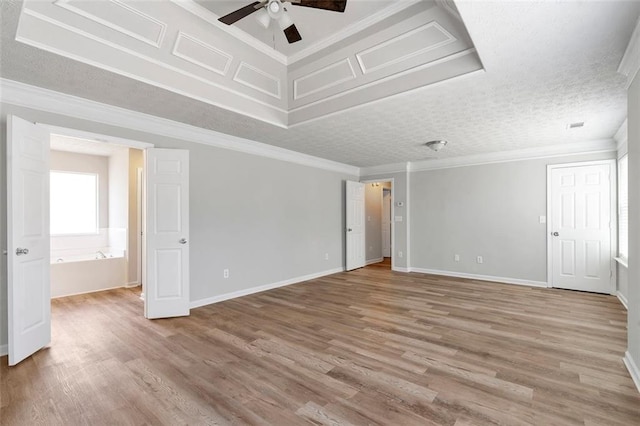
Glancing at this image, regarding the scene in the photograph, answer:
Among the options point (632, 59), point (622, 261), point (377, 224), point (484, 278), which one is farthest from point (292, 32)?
point (377, 224)

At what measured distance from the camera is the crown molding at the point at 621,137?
13.2 feet

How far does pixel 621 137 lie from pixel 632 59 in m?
2.90

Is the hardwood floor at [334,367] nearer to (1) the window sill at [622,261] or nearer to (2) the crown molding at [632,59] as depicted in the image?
(1) the window sill at [622,261]

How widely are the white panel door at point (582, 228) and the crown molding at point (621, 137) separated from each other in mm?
355

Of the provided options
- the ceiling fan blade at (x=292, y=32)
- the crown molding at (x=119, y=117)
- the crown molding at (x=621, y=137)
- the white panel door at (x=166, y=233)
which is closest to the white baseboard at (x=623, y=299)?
the crown molding at (x=621, y=137)

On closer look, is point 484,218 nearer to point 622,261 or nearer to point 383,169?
point 622,261

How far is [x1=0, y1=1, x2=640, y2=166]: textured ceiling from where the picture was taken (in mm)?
1978

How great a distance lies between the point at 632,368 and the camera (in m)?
2.31

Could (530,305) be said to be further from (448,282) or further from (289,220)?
(289,220)

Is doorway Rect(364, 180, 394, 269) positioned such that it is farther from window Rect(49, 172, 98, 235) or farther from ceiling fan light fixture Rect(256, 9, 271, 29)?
window Rect(49, 172, 98, 235)

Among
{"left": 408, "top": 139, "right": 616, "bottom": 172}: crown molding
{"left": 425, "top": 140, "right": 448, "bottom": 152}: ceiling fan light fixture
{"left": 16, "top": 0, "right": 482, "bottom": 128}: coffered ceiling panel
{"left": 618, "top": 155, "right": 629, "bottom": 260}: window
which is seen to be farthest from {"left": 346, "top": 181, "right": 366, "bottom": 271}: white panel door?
{"left": 618, "top": 155, "right": 629, "bottom": 260}: window

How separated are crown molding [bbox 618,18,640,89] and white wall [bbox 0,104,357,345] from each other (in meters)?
4.38

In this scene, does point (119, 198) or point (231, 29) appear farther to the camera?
point (119, 198)

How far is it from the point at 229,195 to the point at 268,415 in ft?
10.8
